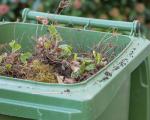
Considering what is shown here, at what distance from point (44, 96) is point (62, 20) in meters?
1.03

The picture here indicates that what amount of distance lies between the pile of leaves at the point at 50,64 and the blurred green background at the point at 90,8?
8.38 feet

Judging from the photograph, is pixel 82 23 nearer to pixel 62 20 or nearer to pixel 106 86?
pixel 62 20

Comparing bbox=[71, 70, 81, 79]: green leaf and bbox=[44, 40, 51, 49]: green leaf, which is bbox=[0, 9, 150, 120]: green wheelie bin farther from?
bbox=[44, 40, 51, 49]: green leaf

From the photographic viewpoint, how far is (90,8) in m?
5.02

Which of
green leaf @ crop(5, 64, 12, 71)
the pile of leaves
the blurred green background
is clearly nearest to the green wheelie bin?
the pile of leaves

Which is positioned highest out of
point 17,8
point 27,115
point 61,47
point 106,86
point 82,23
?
point 17,8

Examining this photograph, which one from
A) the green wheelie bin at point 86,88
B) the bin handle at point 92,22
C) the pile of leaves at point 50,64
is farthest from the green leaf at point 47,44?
the bin handle at point 92,22

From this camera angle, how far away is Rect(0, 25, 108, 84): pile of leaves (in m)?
2.10

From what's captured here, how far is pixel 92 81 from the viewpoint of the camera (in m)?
1.85

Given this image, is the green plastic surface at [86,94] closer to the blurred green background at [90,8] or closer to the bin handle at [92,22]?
the bin handle at [92,22]

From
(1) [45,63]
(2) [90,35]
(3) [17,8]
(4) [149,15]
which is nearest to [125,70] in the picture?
(1) [45,63]

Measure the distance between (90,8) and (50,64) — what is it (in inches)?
112

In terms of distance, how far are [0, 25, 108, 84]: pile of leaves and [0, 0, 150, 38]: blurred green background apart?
8.38 feet

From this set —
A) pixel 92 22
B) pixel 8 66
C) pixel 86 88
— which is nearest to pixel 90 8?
pixel 92 22
